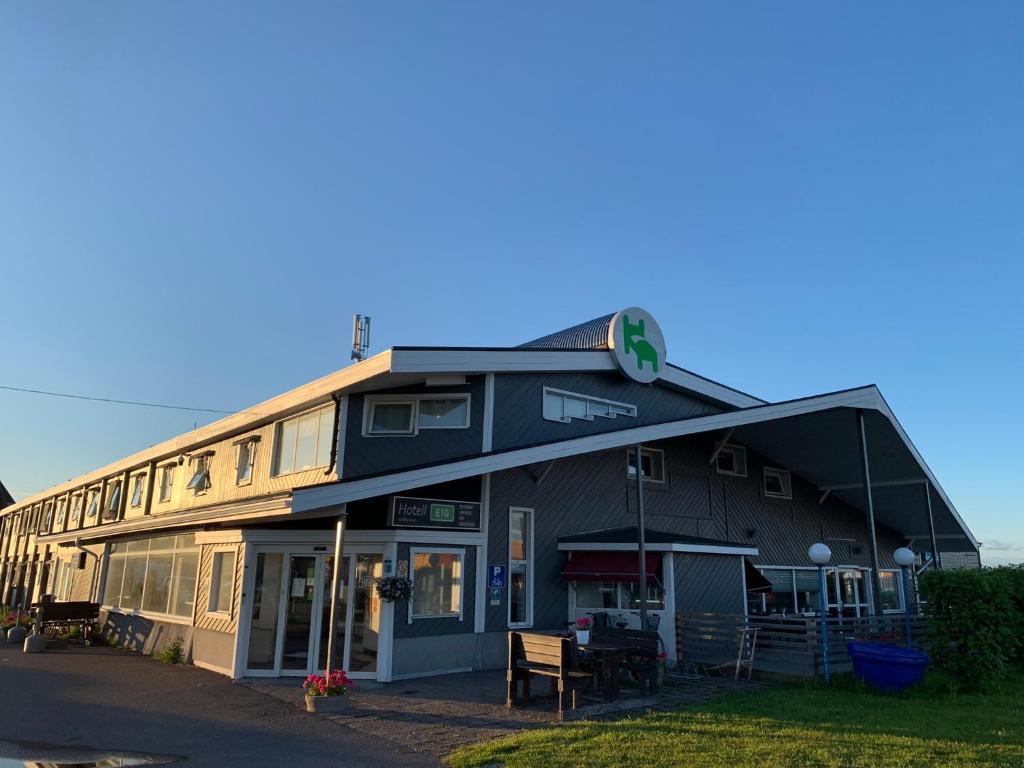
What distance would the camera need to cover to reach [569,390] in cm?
1426

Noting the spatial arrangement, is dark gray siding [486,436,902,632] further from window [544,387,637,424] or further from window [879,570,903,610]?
window [544,387,637,424]

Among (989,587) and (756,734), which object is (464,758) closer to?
(756,734)

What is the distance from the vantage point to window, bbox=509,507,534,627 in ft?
43.9

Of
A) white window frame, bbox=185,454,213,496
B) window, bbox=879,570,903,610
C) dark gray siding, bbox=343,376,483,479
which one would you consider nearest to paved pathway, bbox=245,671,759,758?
dark gray siding, bbox=343,376,483,479

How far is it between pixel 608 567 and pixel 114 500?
17701 millimetres

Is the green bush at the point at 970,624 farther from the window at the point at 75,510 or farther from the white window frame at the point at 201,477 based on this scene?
the window at the point at 75,510

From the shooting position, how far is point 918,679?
10859mm

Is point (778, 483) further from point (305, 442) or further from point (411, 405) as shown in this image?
point (305, 442)

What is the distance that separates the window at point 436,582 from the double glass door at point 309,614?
2.00 feet

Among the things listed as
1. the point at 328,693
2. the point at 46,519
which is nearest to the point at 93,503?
the point at 46,519

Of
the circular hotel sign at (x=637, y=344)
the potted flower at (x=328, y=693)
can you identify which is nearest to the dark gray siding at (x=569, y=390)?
the circular hotel sign at (x=637, y=344)

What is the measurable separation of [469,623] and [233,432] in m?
7.40

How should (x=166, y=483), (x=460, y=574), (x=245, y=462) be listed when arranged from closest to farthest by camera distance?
1. (x=460, y=574)
2. (x=245, y=462)
3. (x=166, y=483)

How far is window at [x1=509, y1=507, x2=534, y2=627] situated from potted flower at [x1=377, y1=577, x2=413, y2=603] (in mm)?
2520
